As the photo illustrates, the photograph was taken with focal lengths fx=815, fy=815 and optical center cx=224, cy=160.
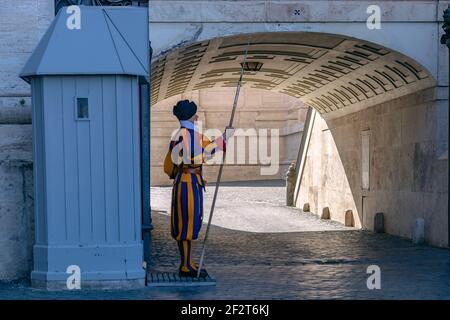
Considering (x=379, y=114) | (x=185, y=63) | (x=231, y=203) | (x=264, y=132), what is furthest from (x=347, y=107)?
(x=264, y=132)

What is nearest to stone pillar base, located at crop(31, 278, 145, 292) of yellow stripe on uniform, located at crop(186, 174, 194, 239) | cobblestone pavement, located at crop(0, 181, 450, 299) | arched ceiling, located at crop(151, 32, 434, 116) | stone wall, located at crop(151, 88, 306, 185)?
cobblestone pavement, located at crop(0, 181, 450, 299)

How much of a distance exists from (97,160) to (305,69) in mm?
8176

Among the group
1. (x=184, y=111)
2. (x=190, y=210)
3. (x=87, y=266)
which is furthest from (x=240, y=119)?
(x=87, y=266)

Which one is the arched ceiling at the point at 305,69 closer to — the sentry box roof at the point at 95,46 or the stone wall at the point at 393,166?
the stone wall at the point at 393,166

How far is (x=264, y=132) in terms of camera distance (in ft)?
128

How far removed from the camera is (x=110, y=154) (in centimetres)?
771

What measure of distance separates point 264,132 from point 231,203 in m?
14.4

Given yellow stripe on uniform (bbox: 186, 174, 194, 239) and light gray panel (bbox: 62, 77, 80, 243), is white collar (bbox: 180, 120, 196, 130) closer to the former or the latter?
yellow stripe on uniform (bbox: 186, 174, 194, 239)

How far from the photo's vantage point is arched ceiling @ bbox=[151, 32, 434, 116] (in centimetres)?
1209

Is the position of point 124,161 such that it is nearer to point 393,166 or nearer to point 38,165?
point 38,165

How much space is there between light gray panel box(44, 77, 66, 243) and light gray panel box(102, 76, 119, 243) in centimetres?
41

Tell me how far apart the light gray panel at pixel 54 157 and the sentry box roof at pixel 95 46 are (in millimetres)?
202

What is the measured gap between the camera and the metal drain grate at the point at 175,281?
788 cm

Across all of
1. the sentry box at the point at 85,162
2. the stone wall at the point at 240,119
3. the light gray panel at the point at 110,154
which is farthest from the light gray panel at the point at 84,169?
the stone wall at the point at 240,119
